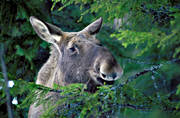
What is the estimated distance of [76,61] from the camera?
12.6 ft

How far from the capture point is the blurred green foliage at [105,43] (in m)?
2.62

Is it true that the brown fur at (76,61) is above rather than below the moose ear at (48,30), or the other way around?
below

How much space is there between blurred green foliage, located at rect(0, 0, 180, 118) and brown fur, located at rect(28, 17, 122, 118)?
0.91ft

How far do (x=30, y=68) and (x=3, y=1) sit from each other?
179 centimetres

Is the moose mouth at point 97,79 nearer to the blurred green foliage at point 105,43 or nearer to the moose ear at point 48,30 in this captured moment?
the blurred green foliage at point 105,43

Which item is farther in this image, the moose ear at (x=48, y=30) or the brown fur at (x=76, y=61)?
the moose ear at (x=48, y=30)

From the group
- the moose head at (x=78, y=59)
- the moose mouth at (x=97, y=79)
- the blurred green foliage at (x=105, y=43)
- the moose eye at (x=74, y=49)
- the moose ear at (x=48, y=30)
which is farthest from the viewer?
the moose ear at (x=48, y=30)

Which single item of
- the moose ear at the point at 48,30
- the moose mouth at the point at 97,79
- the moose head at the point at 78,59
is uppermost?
the moose ear at the point at 48,30

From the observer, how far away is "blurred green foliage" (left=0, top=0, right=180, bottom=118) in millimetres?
2619

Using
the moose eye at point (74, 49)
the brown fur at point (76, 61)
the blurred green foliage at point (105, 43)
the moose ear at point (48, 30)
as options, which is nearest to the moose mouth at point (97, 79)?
the brown fur at point (76, 61)

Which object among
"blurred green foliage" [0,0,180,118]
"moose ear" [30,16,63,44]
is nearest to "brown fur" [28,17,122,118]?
"moose ear" [30,16,63,44]

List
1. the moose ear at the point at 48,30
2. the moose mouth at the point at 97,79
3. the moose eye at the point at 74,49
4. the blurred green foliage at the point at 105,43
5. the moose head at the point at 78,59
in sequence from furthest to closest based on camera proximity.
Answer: the moose ear at the point at 48,30
the moose eye at the point at 74,49
the moose mouth at the point at 97,79
the moose head at the point at 78,59
the blurred green foliage at the point at 105,43

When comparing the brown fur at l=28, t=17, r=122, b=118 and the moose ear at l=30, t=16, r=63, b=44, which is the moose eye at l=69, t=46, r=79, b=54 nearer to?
the brown fur at l=28, t=17, r=122, b=118

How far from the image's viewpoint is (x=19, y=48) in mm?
5523
